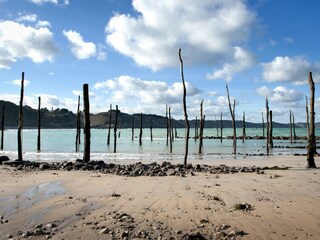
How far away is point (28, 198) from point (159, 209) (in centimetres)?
390

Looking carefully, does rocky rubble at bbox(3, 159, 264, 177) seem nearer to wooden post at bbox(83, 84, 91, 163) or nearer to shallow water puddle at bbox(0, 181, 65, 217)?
wooden post at bbox(83, 84, 91, 163)

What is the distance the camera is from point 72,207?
7.60 meters

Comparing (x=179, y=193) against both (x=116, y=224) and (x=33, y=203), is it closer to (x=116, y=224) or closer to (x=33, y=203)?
(x=116, y=224)

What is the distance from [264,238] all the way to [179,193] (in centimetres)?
387

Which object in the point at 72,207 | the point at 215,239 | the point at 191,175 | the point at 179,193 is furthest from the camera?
the point at 191,175

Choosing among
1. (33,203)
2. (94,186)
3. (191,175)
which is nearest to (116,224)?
(33,203)

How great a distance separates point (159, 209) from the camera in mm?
7344

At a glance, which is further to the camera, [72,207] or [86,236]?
[72,207]

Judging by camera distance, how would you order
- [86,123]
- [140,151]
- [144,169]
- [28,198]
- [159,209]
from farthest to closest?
[140,151], [86,123], [144,169], [28,198], [159,209]

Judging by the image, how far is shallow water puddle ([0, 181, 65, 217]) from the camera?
7570mm

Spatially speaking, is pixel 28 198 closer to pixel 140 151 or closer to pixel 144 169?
pixel 144 169

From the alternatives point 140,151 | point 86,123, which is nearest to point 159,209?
point 86,123

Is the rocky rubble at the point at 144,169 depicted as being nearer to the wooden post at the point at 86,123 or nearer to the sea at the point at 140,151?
the wooden post at the point at 86,123

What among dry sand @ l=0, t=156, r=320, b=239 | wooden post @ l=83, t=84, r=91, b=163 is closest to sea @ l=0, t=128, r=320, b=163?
wooden post @ l=83, t=84, r=91, b=163
